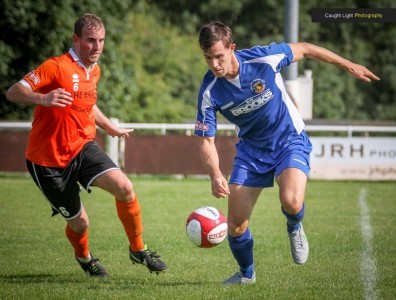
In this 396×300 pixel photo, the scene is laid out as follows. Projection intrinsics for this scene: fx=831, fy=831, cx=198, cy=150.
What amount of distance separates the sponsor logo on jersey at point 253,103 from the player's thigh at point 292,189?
575 mm


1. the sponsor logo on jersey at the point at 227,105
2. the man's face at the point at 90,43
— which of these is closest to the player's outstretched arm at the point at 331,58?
the sponsor logo on jersey at the point at 227,105

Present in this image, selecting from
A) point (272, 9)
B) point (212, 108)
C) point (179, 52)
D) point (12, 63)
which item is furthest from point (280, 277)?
point (272, 9)

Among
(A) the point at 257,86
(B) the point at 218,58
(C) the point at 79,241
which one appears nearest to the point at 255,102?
(A) the point at 257,86

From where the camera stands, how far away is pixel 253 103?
672cm

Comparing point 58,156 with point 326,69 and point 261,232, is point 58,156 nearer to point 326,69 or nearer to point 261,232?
point 261,232

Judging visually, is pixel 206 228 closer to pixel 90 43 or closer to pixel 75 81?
pixel 75 81

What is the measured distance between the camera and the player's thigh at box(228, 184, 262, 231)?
6.70 m

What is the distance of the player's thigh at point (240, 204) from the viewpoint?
670cm

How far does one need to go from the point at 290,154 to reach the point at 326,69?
37158 mm

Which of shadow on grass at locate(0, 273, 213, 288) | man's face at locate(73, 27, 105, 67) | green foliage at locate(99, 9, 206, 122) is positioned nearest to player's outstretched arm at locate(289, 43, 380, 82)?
man's face at locate(73, 27, 105, 67)

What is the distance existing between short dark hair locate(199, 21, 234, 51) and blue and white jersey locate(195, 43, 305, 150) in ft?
0.97

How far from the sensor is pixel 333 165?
709 inches

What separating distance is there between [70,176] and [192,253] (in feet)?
6.77

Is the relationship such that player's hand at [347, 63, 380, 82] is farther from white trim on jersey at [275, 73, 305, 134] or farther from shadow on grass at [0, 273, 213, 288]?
shadow on grass at [0, 273, 213, 288]
